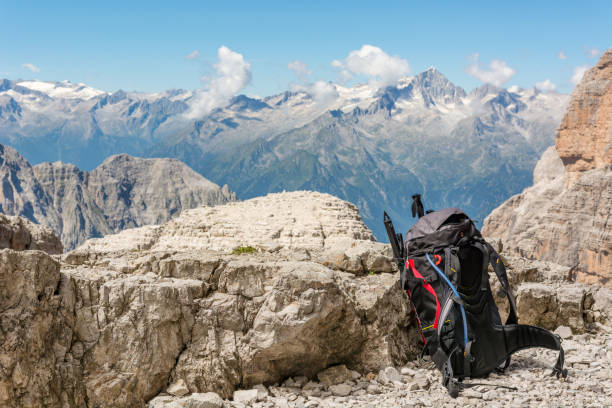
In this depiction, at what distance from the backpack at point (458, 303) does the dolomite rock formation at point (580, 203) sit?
59694mm

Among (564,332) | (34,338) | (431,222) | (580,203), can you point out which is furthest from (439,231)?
(580,203)

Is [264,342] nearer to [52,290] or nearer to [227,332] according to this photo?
[227,332]

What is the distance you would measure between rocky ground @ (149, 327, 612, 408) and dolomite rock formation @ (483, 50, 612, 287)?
5937 centimetres

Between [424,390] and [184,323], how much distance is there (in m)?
3.81

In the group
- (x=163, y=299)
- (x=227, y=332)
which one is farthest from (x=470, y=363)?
(x=163, y=299)

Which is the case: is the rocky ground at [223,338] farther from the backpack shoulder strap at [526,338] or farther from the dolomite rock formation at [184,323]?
the backpack shoulder strap at [526,338]

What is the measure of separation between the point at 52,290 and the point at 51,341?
715mm

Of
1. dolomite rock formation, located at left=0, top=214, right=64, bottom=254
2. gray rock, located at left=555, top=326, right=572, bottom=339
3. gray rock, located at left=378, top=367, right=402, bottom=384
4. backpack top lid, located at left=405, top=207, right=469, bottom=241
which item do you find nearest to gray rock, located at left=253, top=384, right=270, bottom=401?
gray rock, located at left=378, top=367, right=402, bottom=384

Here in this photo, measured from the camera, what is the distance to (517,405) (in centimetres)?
756

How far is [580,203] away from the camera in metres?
79.1

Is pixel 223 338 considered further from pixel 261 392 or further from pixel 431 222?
pixel 431 222

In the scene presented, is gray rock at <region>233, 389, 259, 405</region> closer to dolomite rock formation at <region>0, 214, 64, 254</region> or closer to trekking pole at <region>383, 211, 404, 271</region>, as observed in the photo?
trekking pole at <region>383, 211, 404, 271</region>

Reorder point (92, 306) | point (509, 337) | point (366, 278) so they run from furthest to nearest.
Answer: point (366, 278) < point (509, 337) < point (92, 306)

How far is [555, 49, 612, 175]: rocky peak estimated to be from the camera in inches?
3558
